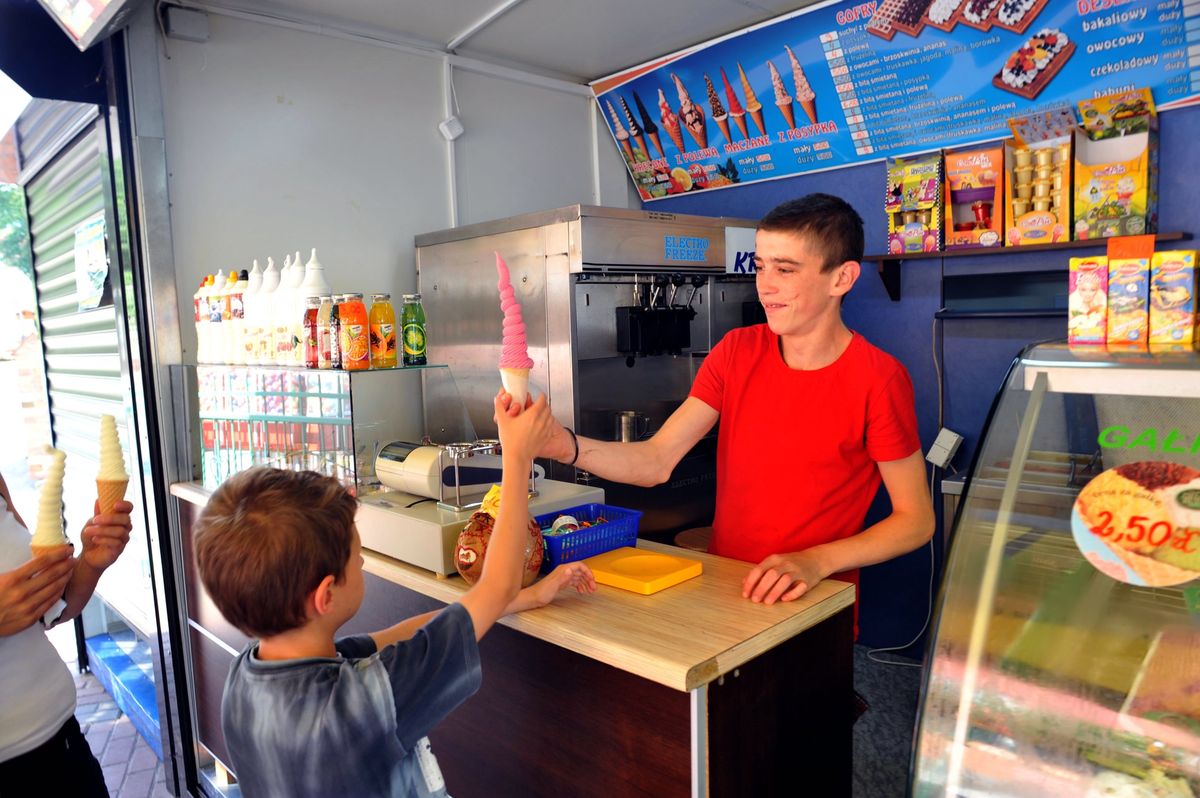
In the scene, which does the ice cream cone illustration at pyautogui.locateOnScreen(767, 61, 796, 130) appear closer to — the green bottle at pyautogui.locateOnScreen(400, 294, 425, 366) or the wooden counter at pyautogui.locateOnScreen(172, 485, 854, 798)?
the green bottle at pyautogui.locateOnScreen(400, 294, 425, 366)

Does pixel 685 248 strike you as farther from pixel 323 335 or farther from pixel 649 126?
pixel 323 335

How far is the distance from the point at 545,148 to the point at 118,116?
2064 mm

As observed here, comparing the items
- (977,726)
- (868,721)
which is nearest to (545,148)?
(868,721)

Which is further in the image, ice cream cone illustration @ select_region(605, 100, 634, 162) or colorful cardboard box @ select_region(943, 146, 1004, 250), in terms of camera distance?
ice cream cone illustration @ select_region(605, 100, 634, 162)

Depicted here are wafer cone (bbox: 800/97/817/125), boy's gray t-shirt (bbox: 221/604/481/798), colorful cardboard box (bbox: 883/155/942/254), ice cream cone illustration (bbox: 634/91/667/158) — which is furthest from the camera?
ice cream cone illustration (bbox: 634/91/667/158)

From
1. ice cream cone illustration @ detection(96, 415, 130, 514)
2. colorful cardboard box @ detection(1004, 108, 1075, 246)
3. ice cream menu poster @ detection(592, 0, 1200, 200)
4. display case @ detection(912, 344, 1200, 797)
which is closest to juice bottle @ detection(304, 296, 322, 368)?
ice cream cone illustration @ detection(96, 415, 130, 514)

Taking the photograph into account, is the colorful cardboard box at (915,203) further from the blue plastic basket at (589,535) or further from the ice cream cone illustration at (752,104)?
the blue plastic basket at (589,535)

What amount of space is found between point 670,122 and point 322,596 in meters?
3.60

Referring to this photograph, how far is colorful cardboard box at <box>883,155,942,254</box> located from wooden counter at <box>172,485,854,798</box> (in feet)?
7.33

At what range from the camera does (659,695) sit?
4.63 feet

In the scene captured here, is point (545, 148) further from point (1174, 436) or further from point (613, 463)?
point (1174, 436)

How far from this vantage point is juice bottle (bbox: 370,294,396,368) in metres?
2.21

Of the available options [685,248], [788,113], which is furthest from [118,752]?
[788,113]

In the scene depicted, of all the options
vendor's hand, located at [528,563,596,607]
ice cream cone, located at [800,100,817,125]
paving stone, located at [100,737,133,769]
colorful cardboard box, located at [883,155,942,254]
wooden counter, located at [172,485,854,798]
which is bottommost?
paving stone, located at [100,737,133,769]
